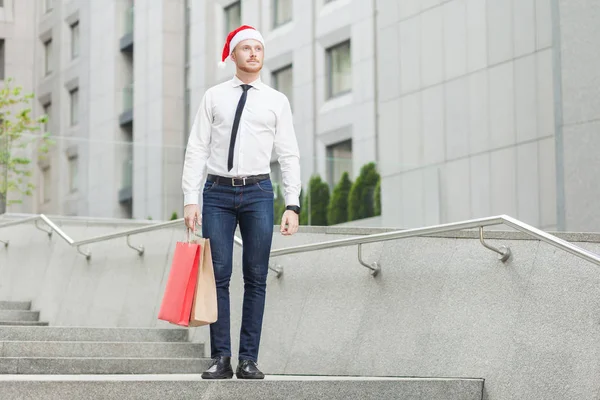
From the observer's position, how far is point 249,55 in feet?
23.8

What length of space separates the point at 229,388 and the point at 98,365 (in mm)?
2852

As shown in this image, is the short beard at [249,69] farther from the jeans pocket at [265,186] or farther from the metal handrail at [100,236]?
the metal handrail at [100,236]

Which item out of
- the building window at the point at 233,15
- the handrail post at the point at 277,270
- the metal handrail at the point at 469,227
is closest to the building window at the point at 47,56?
the building window at the point at 233,15

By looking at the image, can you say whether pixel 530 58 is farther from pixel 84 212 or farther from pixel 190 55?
pixel 190 55

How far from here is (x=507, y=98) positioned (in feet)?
65.8

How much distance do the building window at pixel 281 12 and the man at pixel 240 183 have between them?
23.8 metres

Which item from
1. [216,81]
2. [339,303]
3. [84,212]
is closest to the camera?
[339,303]

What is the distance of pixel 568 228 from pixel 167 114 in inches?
814

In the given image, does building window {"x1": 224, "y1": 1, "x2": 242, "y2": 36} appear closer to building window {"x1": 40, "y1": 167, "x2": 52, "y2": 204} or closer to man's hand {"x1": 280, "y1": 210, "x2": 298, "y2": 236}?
building window {"x1": 40, "y1": 167, "x2": 52, "y2": 204}

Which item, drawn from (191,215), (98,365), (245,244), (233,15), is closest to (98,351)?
(98,365)

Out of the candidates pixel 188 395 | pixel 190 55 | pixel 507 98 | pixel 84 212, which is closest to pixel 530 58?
pixel 507 98

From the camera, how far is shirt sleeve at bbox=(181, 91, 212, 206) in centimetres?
722

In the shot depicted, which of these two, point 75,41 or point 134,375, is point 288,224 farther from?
point 75,41

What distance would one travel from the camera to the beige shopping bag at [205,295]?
6.88 m
